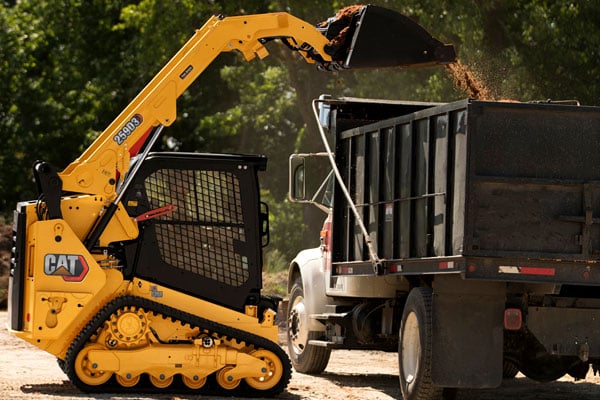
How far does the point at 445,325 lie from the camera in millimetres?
11812

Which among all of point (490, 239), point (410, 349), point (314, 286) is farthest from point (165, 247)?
point (490, 239)

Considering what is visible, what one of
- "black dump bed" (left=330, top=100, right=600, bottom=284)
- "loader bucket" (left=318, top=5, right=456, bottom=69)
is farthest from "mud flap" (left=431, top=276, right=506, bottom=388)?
"loader bucket" (left=318, top=5, right=456, bottom=69)

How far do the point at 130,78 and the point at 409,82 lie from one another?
10.8 m

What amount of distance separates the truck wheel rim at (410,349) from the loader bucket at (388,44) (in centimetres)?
267

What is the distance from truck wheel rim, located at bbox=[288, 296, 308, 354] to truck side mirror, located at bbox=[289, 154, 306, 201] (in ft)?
4.98

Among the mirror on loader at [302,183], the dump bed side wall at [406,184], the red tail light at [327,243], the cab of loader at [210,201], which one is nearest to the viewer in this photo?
the dump bed side wall at [406,184]

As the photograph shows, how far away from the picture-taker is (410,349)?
41.0 feet

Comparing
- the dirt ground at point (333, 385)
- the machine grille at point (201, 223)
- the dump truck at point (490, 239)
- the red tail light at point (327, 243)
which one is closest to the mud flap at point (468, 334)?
the dump truck at point (490, 239)

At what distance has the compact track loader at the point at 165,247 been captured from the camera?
12.6 m

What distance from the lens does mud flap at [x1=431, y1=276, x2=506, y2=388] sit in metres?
11.7

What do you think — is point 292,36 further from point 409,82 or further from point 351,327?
point 409,82

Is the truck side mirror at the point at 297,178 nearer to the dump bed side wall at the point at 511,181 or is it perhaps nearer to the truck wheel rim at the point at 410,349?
the truck wheel rim at the point at 410,349

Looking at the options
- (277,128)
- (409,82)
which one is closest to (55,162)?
(277,128)

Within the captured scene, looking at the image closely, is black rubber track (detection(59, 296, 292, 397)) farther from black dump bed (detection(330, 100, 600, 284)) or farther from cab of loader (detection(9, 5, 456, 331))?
black dump bed (detection(330, 100, 600, 284))
